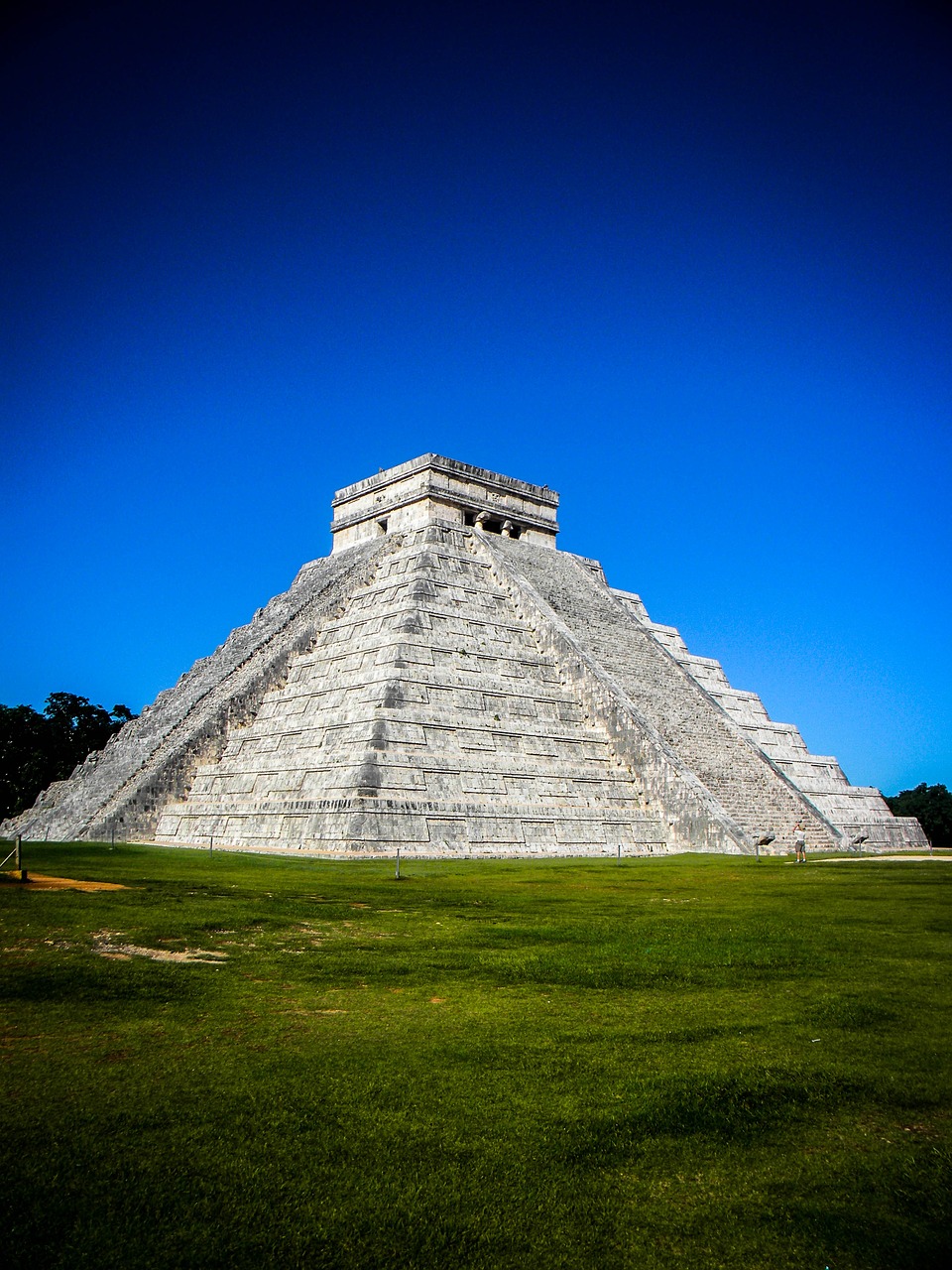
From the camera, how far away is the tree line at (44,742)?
115 feet

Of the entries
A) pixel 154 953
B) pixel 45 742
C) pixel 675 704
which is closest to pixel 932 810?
pixel 675 704

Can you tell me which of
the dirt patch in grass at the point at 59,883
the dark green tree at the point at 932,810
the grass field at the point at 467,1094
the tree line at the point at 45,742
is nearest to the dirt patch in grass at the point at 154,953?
the grass field at the point at 467,1094

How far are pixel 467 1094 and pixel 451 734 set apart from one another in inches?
615

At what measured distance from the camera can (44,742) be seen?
3662cm

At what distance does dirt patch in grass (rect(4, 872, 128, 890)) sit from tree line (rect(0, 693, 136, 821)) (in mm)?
24982

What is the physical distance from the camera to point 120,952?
24.5ft

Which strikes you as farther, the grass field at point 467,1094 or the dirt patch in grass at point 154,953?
the dirt patch in grass at point 154,953

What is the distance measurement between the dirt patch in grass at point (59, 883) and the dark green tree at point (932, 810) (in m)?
41.8

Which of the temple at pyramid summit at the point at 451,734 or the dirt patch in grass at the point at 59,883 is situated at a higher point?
the temple at pyramid summit at the point at 451,734

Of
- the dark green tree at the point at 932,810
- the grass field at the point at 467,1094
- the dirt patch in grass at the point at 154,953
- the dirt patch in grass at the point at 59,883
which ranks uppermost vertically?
the dark green tree at the point at 932,810

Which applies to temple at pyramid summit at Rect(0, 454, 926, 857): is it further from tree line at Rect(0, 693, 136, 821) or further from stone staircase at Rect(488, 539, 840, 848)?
tree line at Rect(0, 693, 136, 821)

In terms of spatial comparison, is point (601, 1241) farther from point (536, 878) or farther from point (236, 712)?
point (236, 712)

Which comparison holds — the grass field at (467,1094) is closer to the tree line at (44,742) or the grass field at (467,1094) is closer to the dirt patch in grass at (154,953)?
the dirt patch in grass at (154,953)

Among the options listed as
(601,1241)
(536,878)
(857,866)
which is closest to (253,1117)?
(601,1241)
